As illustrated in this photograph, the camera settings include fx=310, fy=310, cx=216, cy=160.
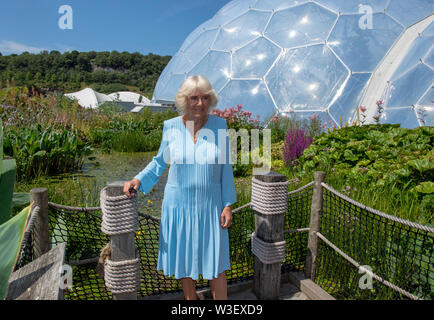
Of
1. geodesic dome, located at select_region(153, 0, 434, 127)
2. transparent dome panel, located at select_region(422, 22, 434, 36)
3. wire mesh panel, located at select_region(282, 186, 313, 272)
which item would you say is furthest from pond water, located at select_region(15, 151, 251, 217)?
transparent dome panel, located at select_region(422, 22, 434, 36)

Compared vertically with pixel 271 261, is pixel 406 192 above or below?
above

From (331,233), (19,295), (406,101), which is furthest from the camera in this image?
(406,101)

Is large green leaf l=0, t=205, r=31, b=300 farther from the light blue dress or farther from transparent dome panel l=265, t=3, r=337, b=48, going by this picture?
transparent dome panel l=265, t=3, r=337, b=48

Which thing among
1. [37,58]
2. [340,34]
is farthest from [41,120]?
[37,58]

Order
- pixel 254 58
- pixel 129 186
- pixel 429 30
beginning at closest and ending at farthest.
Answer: pixel 129 186
pixel 429 30
pixel 254 58

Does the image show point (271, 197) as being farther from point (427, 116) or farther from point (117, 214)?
→ point (427, 116)

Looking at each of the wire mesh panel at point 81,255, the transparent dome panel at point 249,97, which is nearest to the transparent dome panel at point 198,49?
the transparent dome panel at point 249,97

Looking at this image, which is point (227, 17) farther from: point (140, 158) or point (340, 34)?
point (140, 158)

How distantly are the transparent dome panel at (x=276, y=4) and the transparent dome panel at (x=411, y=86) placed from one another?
394cm

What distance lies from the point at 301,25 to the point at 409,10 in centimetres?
283

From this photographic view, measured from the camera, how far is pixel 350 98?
748cm

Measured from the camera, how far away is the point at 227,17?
10695 millimetres

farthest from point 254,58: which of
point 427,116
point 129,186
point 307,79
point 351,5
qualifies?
point 129,186
